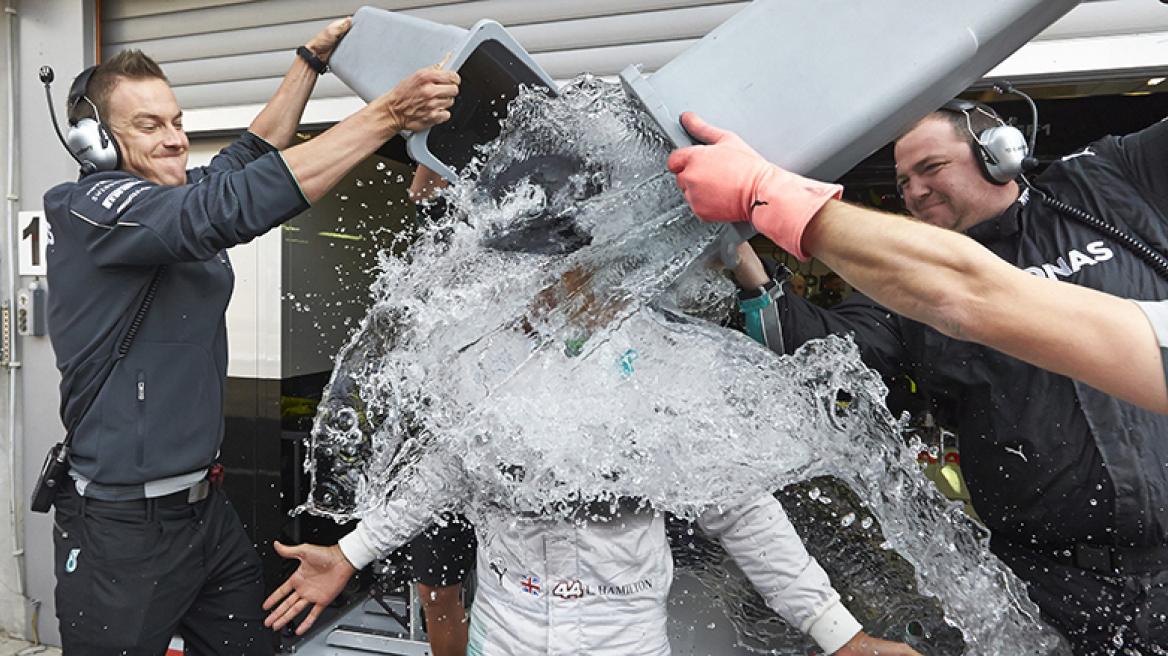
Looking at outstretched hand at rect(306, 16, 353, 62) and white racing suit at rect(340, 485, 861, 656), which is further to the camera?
outstretched hand at rect(306, 16, 353, 62)

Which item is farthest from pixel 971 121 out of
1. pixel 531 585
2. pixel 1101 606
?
pixel 531 585

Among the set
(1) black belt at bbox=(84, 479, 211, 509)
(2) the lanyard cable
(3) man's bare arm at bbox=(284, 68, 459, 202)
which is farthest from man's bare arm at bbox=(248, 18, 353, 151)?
(2) the lanyard cable

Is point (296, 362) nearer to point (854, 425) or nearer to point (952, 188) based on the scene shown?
point (854, 425)

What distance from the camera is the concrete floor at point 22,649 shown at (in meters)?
3.00

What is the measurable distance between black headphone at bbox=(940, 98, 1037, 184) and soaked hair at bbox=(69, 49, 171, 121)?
2270 mm

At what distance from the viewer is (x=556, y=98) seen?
4.59 ft

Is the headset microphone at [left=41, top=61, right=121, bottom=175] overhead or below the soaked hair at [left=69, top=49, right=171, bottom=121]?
below

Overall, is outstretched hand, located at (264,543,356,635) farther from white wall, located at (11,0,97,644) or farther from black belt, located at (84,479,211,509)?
white wall, located at (11,0,97,644)

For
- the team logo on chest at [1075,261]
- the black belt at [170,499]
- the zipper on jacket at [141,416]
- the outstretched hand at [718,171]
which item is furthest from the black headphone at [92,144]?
the team logo on chest at [1075,261]

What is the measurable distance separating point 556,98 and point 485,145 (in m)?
0.22

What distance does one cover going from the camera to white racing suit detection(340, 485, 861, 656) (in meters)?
1.39

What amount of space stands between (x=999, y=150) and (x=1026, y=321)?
844 millimetres

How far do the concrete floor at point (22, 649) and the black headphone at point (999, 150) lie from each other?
432 centimetres

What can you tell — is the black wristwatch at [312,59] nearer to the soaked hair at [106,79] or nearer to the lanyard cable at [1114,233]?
the soaked hair at [106,79]
